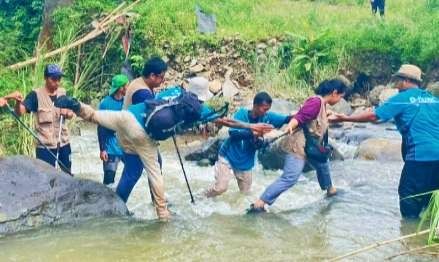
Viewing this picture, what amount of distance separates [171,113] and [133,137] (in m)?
0.49

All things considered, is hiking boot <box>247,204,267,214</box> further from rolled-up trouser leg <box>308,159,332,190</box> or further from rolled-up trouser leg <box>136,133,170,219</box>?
rolled-up trouser leg <box>136,133,170,219</box>

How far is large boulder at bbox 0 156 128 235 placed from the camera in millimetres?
7777

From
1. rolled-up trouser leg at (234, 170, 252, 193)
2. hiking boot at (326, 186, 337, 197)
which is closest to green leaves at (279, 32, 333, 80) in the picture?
hiking boot at (326, 186, 337, 197)

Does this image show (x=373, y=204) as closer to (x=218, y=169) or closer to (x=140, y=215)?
(x=218, y=169)

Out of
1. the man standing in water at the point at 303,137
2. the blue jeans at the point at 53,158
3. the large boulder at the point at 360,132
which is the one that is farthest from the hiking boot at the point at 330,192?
the large boulder at the point at 360,132

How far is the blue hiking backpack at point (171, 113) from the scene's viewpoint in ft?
25.0

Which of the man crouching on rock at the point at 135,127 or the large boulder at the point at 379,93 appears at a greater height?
the man crouching on rock at the point at 135,127

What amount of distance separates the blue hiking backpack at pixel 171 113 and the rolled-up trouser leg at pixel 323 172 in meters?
2.03

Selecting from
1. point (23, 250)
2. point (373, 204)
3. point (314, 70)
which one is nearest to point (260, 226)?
point (373, 204)

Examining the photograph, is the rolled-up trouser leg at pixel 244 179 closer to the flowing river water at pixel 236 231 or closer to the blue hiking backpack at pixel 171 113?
the flowing river water at pixel 236 231

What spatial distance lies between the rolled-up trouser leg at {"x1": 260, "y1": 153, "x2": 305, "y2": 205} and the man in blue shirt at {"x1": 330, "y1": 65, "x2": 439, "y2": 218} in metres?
0.89

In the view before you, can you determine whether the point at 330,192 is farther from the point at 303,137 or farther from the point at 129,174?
the point at 129,174

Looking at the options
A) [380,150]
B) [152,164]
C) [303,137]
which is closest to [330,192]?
[303,137]

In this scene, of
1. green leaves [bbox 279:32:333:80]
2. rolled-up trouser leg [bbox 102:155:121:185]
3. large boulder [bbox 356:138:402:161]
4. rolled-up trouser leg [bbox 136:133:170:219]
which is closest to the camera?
rolled-up trouser leg [bbox 136:133:170:219]
